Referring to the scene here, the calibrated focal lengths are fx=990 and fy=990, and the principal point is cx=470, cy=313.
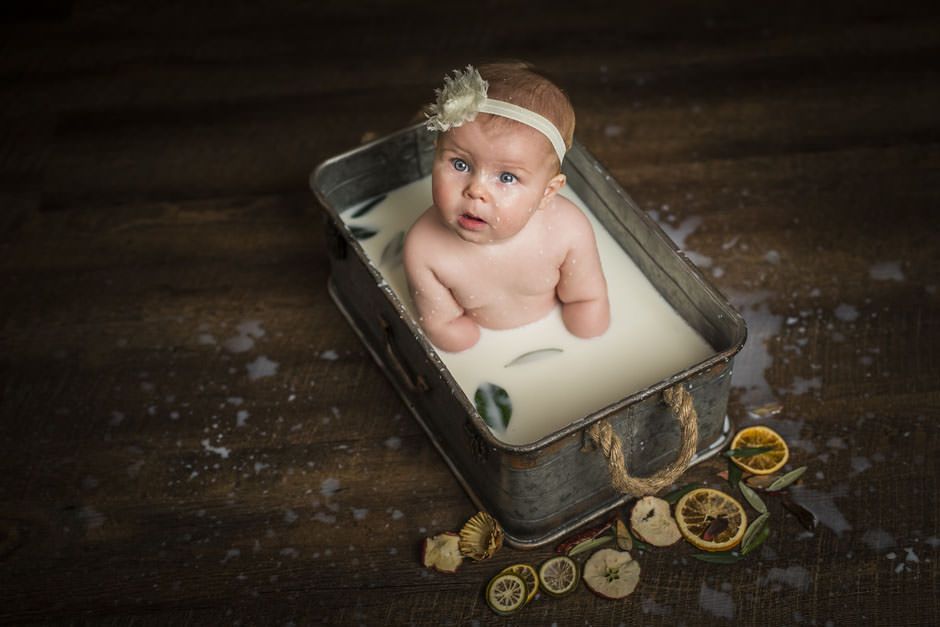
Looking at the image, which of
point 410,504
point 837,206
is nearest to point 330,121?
point 410,504

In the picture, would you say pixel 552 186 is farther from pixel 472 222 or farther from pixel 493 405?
pixel 493 405

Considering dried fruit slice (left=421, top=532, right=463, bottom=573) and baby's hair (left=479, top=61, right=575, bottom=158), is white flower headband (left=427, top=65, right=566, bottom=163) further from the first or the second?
dried fruit slice (left=421, top=532, right=463, bottom=573)

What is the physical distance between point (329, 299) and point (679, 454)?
62cm

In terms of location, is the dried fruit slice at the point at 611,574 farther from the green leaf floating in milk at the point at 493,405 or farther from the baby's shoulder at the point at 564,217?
the baby's shoulder at the point at 564,217

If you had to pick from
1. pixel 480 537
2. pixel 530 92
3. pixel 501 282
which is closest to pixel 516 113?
pixel 530 92

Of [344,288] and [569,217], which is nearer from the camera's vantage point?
[569,217]

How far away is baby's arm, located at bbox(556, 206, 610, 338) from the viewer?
120 cm

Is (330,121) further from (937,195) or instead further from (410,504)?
(937,195)

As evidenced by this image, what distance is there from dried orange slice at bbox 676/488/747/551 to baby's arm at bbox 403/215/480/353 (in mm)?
347

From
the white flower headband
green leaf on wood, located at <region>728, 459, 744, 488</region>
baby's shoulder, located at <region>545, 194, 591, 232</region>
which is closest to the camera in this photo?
the white flower headband

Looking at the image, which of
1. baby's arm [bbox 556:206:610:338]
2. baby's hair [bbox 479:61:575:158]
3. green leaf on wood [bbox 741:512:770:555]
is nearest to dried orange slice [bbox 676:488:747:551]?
green leaf on wood [bbox 741:512:770:555]

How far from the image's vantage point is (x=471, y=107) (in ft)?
3.44

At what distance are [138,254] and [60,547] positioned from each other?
0.50 m

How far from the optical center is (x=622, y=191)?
130cm
